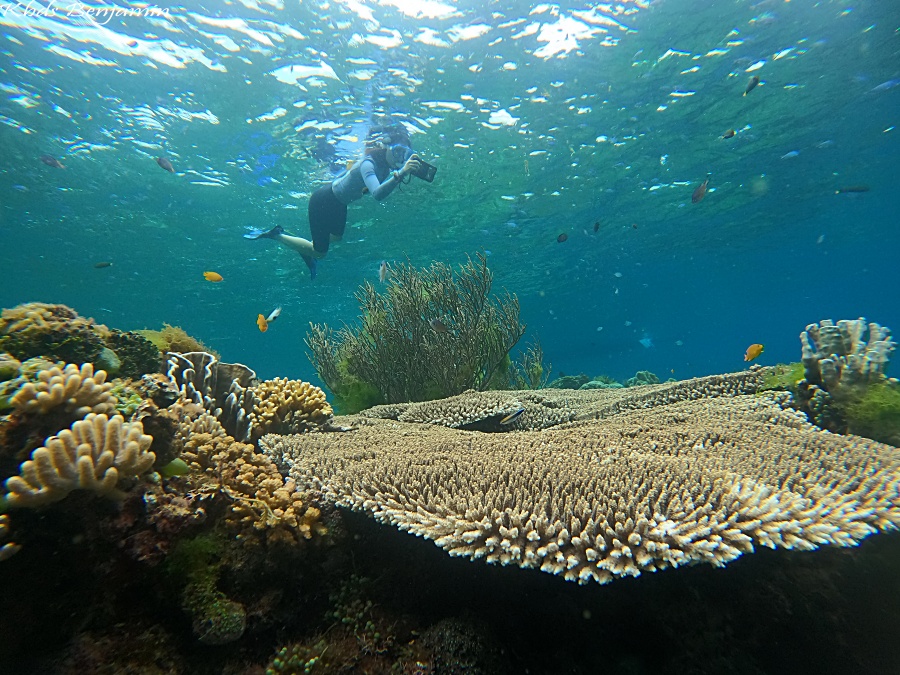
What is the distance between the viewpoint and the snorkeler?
34.8 ft

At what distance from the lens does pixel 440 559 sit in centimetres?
258

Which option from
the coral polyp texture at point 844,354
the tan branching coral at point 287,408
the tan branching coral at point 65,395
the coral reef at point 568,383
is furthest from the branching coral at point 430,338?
the coral reef at point 568,383

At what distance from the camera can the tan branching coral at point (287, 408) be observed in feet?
14.6

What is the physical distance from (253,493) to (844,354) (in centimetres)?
712

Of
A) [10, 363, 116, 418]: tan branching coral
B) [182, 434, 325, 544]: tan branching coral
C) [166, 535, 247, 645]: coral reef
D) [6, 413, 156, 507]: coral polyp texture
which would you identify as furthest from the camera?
[182, 434, 325, 544]: tan branching coral

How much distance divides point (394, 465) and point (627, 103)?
17564 millimetres

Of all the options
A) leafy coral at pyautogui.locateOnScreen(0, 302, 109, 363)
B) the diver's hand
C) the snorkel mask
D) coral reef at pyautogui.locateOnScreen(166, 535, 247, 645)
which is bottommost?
coral reef at pyautogui.locateOnScreen(166, 535, 247, 645)

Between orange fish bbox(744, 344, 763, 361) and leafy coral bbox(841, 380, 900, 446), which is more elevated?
orange fish bbox(744, 344, 763, 361)

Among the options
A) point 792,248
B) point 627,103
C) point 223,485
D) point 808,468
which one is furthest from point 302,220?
point 792,248

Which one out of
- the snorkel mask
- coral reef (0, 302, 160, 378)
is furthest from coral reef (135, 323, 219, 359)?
the snorkel mask

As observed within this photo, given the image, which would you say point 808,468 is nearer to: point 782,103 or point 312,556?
point 312,556

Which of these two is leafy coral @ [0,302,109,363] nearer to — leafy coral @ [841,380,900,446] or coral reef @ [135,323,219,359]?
coral reef @ [135,323,219,359]

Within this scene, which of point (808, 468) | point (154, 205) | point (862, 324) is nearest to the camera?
point (808, 468)

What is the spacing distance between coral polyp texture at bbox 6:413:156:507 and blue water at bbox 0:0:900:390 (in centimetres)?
1291
